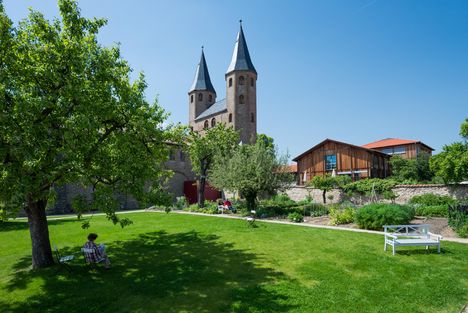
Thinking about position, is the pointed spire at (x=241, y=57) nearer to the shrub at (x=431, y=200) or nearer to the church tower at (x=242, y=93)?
the church tower at (x=242, y=93)

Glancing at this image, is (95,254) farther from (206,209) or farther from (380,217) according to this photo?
(206,209)

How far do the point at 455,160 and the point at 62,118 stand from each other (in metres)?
21.7

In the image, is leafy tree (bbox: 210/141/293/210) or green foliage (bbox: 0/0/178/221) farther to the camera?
leafy tree (bbox: 210/141/293/210)

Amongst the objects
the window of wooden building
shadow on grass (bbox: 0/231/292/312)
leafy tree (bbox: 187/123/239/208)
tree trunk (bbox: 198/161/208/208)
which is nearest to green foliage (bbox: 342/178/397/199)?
leafy tree (bbox: 187/123/239/208)

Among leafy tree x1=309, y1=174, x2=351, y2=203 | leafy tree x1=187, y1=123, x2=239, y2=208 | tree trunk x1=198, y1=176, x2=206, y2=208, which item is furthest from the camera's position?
leafy tree x1=309, y1=174, x2=351, y2=203

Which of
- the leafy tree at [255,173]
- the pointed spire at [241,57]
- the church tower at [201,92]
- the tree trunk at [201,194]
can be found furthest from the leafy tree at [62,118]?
the church tower at [201,92]

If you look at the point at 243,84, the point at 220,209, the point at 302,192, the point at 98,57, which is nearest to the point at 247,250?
the point at 98,57

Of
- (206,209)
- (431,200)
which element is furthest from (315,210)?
(431,200)

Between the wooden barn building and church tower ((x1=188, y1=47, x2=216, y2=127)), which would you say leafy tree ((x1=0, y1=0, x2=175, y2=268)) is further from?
church tower ((x1=188, y1=47, x2=216, y2=127))

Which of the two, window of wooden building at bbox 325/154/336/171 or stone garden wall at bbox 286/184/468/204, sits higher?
window of wooden building at bbox 325/154/336/171

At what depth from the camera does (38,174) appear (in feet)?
22.0

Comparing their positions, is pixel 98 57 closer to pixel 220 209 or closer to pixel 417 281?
pixel 417 281

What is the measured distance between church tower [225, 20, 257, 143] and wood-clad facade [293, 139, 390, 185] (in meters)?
10.3

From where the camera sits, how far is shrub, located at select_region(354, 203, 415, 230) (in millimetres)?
12938
